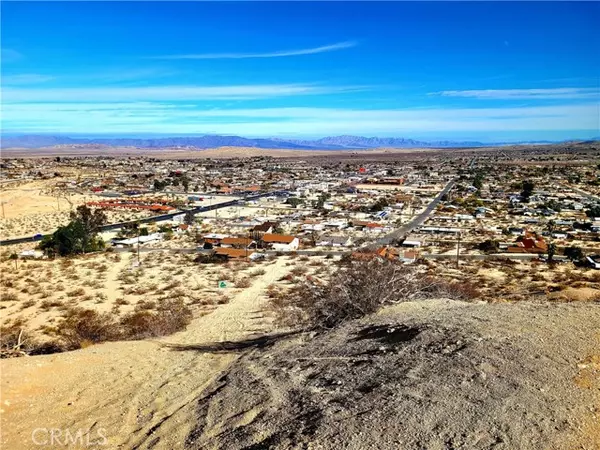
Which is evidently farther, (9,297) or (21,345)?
(9,297)

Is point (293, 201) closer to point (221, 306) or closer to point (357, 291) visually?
point (221, 306)

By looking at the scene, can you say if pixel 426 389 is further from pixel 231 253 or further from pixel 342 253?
pixel 342 253

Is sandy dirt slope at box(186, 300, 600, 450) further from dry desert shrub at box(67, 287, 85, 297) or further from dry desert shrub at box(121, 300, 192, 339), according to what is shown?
dry desert shrub at box(67, 287, 85, 297)

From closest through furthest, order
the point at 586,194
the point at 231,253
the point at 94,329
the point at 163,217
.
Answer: the point at 94,329
the point at 231,253
the point at 163,217
the point at 586,194

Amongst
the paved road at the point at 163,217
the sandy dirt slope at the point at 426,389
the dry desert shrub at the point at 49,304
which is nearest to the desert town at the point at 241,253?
the dry desert shrub at the point at 49,304

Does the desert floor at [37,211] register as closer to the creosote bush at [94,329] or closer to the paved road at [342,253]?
the paved road at [342,253]

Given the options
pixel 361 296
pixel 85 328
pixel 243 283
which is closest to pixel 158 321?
pixel 85 328
